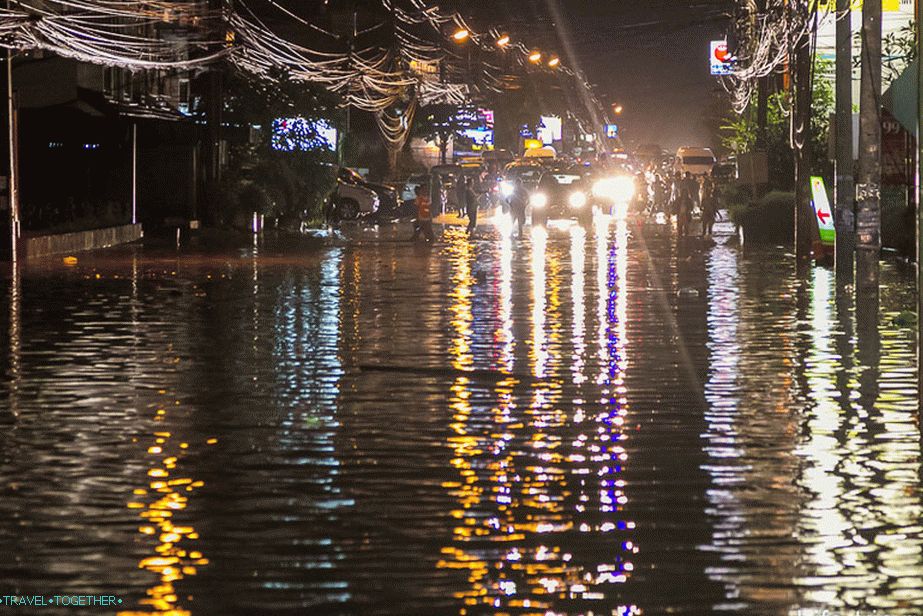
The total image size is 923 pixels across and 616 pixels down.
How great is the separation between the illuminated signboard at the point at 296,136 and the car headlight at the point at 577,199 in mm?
8823

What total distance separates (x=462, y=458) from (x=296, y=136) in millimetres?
46227

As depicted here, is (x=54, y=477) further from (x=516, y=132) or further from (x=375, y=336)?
(x=516, y=132)

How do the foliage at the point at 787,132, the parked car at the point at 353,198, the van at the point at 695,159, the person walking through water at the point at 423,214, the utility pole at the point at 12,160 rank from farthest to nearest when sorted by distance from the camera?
the van at the point at 695,159, the parked car at the point at 353,198, the foliage at the point at 787,132, the person walking through water at the point at 423,214, the utility pole at the point at 12,160

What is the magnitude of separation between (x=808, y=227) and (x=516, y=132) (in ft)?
294

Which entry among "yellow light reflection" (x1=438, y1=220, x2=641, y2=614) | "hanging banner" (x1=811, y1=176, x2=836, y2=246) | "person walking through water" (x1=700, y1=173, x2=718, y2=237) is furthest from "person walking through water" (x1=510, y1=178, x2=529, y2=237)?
"yellow light reflection" (x1=438, y1=220, x2=641, y2=614)

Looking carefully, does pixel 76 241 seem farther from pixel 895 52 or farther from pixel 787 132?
pixel 895 52

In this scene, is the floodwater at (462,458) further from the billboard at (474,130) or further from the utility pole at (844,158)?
the billboard at (474,130)

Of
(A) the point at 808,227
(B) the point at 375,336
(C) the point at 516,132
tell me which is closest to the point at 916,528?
(B) the point at 375,336

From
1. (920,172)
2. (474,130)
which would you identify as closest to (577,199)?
(920,172)

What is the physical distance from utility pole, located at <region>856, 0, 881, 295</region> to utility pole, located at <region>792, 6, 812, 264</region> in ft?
23.1

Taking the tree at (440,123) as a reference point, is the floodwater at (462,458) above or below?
below

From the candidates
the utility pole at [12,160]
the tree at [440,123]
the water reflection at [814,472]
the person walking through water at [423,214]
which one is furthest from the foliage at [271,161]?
the water reflection at [814,472]

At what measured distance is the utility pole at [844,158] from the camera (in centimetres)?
2623

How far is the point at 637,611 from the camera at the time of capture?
6.95 meters
